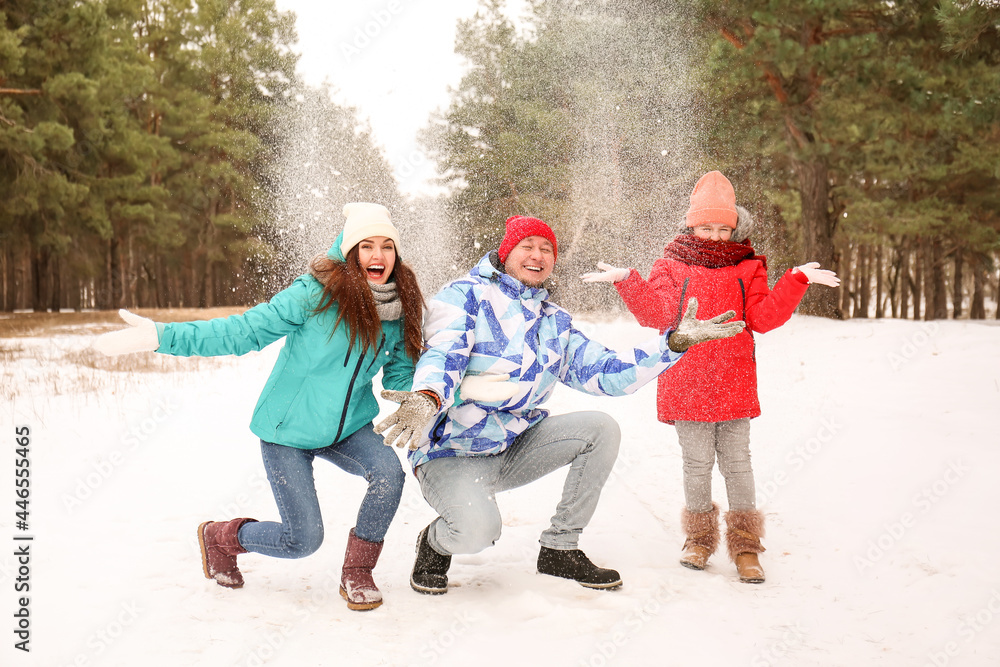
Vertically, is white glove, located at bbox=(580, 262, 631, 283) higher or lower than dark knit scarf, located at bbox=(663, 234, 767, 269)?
lower

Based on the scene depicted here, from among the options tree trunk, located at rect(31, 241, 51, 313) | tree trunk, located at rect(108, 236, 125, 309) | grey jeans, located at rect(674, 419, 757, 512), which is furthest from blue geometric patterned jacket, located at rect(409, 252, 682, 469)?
tree trunk, located at rect(108, 236, 125, 309)

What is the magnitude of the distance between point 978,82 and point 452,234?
2073 cm

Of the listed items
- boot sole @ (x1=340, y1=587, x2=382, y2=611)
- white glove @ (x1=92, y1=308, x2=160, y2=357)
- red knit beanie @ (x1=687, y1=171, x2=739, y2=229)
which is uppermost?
red knit beanie @ (x1=687, y1=171, x2=739, y2=229)

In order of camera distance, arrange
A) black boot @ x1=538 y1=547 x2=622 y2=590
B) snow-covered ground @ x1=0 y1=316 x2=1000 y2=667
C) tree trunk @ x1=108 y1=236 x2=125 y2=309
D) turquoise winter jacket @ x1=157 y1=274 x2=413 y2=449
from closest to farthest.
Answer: snow-covered ground @ x1=0 y1=316 x2=1000 y2=667 < turquoise winter jacket @ x1=157 y1=274 x2=413 y2=449 < black boot @ x1=538 y1=547 x2=622 y2=590 < tree trunk @ x1=108 y1=236 x2=125 y2=309

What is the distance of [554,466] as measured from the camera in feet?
10.9

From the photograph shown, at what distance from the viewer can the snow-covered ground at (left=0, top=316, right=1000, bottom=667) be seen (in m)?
2.58

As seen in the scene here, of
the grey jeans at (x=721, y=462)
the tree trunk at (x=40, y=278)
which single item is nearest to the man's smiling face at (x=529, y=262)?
the grey jeans at (x=721, y=462)

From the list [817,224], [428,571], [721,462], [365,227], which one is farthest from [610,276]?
[817,224]

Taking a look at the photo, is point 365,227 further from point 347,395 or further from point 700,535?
point 700,535

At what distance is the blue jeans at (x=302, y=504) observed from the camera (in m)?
2.97

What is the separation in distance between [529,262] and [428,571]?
1337 mm

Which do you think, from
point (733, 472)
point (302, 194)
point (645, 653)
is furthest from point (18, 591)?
point (302, 194)

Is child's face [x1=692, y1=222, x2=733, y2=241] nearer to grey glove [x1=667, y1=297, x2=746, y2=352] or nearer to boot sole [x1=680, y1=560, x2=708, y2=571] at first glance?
grey glove [x1=667, y1=297, x2=746, y2=352]

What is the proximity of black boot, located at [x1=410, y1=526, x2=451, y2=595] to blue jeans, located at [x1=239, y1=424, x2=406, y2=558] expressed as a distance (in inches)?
8.9
